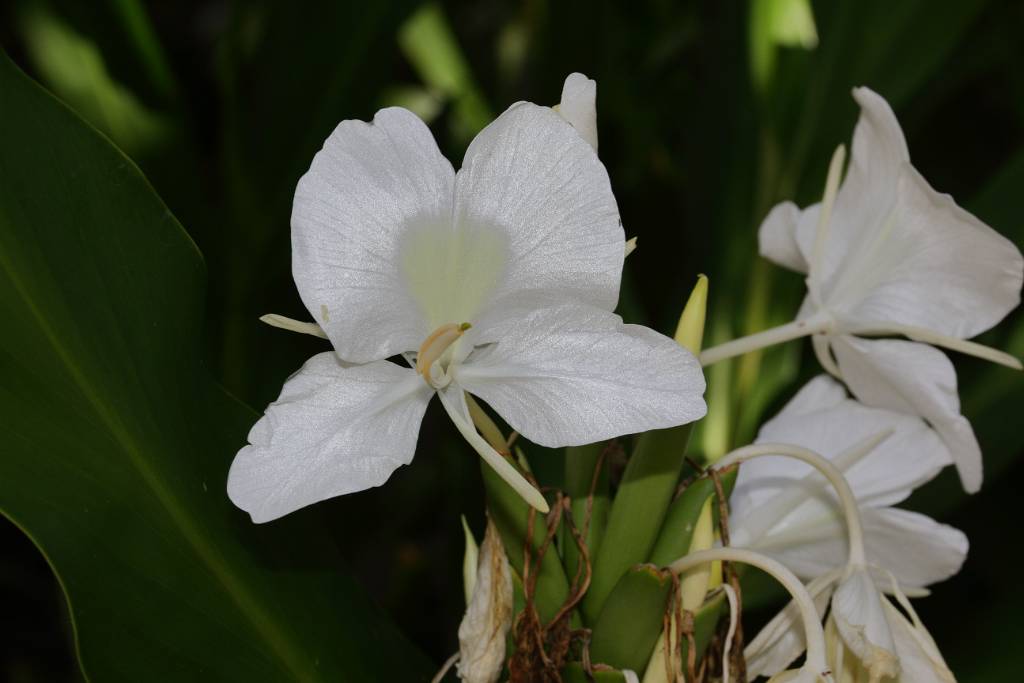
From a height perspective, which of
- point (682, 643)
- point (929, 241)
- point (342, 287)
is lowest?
point (682, 643)

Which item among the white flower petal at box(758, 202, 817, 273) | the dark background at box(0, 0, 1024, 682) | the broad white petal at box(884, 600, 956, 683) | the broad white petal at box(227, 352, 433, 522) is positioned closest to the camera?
the broad white petal at box(227, 352, 433, 522)

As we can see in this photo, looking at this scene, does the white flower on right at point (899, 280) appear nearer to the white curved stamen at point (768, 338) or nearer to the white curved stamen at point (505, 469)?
the white curved stamen at point (768, 338)

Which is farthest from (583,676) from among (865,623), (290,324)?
(290,324)

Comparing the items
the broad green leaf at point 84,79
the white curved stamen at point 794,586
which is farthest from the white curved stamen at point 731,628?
the broad green leaf at point 84,79

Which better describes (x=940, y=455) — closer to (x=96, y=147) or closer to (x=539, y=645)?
(x=539, y=645)

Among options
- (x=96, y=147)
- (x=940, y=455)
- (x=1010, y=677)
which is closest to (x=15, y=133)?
(x=96, y=147)

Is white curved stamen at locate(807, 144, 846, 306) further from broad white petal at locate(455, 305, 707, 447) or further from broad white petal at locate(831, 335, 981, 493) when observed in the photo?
broad white petal at locate(455, 305, 707, 447)

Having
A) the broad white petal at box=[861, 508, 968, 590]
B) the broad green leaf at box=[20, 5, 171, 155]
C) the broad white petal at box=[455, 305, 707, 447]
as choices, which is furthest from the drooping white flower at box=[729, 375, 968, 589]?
the broad green leaf at box=[20, 5, 171, 155]
